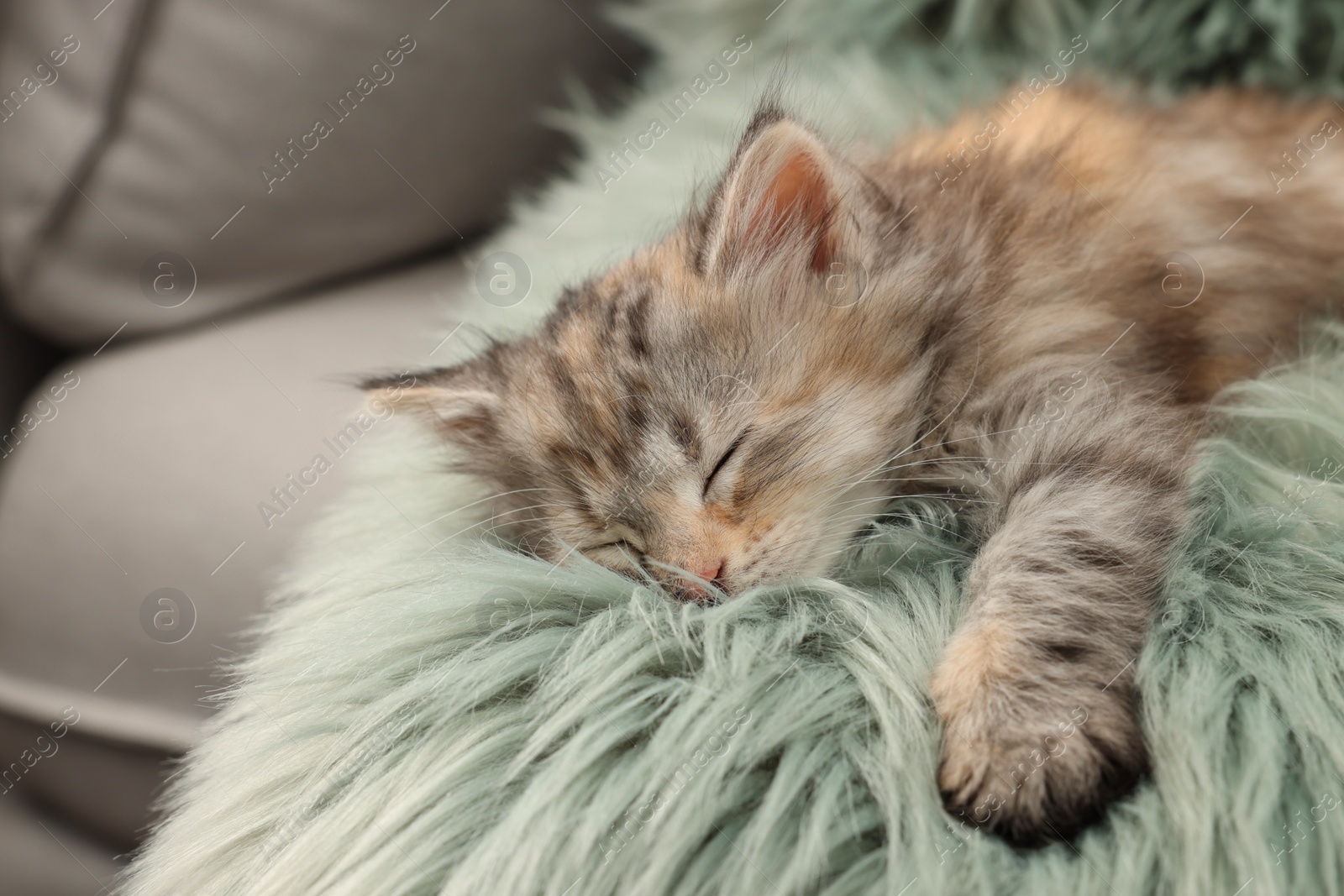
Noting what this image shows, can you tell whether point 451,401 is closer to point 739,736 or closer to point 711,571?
point 711,571

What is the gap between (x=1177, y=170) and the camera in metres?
1.06

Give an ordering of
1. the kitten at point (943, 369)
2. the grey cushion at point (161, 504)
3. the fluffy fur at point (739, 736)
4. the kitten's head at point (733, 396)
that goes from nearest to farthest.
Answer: the fluffy fur at point (739, 736)
the kitten at point (943, 369)
the kitten's head at point (733, 396)
the grey cushion at point (161, 504)

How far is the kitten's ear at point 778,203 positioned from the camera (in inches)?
32.6

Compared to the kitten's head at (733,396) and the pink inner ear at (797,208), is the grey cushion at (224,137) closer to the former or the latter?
the kitten's head at (733,396)

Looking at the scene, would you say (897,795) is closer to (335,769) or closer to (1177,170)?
(335,769)

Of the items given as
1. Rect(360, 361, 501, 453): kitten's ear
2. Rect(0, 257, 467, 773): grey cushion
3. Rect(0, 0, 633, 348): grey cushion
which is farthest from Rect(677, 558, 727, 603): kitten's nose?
Rect(0, 0, 633, 348): grey cushion

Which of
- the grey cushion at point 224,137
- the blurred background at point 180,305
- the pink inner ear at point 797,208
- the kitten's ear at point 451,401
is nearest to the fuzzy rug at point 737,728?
the kitten's ear at point 451,401

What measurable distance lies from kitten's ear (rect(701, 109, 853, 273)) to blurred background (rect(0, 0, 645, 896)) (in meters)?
0.58

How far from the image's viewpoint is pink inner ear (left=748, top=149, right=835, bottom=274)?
0.86 m

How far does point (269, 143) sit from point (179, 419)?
461 mm

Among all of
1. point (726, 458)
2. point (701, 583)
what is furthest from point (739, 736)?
point (726, 458)

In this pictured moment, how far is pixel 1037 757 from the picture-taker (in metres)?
0.56

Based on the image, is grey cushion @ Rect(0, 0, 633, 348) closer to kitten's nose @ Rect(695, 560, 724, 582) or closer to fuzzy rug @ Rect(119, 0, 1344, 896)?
fuzzy rug @ Rect(119, 0, 1344, 896)

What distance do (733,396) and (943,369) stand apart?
0.78 ft
